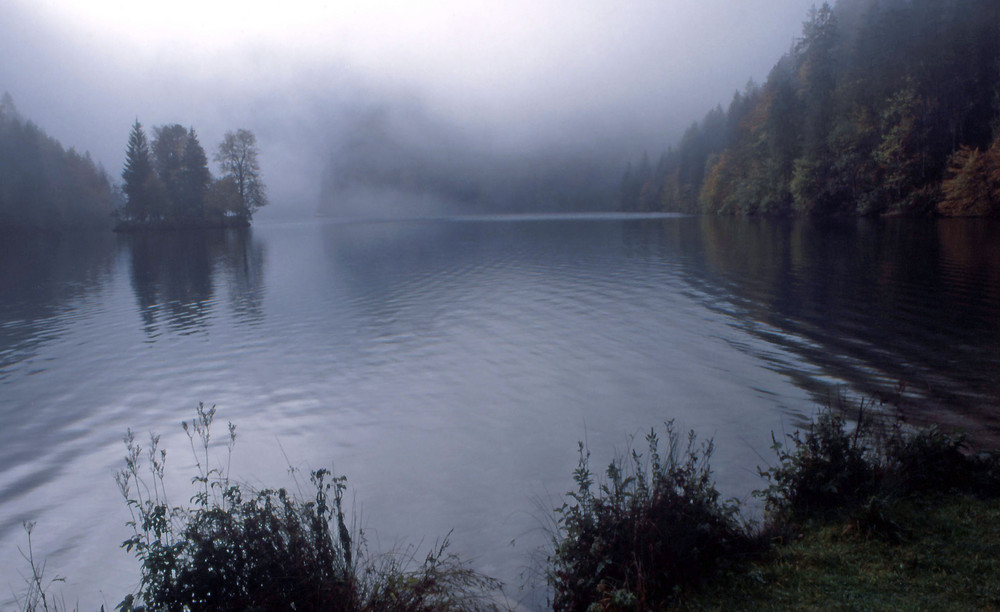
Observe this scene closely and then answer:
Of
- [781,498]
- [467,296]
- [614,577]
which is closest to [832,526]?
[781,498]

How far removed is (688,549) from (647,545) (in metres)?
0.33

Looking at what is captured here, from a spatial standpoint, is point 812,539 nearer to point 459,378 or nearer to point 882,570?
point 882,570

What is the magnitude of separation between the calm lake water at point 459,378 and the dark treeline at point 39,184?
216 ft

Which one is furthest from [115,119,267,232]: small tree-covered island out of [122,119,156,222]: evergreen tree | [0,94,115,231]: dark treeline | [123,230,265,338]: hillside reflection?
[123,230,265,338]: hillside reflection

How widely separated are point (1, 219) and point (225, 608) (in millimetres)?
90224

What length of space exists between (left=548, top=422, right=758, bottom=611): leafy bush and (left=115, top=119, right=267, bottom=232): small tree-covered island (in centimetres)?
8203

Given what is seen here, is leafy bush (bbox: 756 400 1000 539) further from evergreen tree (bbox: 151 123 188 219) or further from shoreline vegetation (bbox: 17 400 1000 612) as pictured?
evergreen tree (bbox: 151 123 188 219)

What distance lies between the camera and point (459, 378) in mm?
10836

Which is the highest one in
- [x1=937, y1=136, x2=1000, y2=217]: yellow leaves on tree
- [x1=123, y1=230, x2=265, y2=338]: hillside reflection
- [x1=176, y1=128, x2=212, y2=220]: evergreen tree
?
[x1=176, y1=128, x2=212, y2=220]: evergreen tree

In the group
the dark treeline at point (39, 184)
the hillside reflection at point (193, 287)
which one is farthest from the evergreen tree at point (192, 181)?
the hillside reflection at point (193, 287)

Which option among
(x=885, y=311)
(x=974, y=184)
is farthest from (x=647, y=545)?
(x=974, y=184)

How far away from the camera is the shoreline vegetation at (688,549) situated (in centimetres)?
363

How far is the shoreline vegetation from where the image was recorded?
3627 mm

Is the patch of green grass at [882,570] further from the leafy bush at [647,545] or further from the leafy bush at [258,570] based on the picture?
the leafy bush at [258,570]
